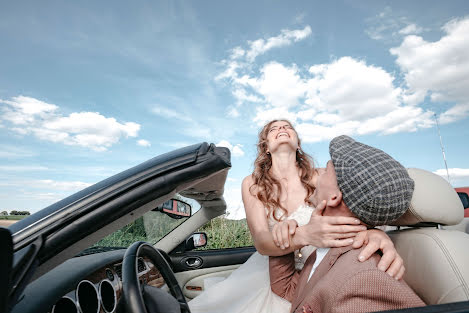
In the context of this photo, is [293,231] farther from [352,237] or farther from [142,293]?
[142,293]

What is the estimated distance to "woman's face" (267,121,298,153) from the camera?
2.90 meters

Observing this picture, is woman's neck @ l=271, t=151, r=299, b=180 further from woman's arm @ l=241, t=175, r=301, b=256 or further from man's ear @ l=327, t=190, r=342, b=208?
man's ear @ l=327, t=190, r=342, b=208

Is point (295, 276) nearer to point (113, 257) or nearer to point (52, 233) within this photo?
point (113, 257)

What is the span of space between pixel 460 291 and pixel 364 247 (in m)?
0.43

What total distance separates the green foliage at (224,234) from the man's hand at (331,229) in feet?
17.2

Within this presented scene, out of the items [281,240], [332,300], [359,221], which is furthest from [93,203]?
[281,240]

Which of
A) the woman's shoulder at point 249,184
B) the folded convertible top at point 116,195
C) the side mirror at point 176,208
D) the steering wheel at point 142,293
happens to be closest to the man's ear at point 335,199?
the folded convertible top at point 116,195

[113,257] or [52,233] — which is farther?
[113,257]

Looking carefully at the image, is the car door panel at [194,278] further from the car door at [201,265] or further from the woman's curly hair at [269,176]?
the woman's curly hair at [269,176]

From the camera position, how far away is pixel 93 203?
1.07 meters

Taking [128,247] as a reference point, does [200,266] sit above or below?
below

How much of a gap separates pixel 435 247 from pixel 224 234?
5.68m

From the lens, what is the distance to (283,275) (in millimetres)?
2227

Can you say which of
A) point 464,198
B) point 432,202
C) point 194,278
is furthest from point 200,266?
point 464,198
